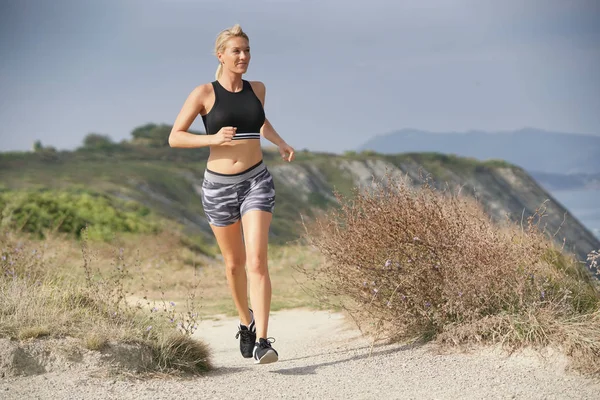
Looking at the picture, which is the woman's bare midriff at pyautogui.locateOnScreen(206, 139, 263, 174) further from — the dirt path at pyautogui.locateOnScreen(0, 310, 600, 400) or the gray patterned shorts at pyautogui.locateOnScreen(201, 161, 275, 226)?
the dirt path at pyautogui.locateOnScreen(0, 310, 600, 400)

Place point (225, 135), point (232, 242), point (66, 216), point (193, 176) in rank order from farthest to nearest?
point (193, 176) → point (66, 216) → point (232, 242) → point (225, 135)

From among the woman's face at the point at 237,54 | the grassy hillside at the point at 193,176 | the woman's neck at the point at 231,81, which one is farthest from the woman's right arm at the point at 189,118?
the grassy hillside at the point at 193,176

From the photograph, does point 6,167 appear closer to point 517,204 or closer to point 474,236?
point 474,236

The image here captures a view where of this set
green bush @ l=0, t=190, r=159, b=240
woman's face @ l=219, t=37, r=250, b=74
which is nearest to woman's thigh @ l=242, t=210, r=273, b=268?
woman's face @ l=219, t=37, r=250, b=74

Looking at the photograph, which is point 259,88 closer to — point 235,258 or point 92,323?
point 235,258

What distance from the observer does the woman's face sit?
5.47 metres

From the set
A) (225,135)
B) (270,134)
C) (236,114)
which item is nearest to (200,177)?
(270,134)

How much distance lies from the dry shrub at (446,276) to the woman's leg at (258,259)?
1.11 meters

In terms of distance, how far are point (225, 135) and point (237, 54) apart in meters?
0.67

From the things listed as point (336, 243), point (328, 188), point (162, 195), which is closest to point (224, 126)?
point (336, 243)

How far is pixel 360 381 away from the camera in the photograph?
5262 millimetres

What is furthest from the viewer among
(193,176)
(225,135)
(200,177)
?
(200,177)

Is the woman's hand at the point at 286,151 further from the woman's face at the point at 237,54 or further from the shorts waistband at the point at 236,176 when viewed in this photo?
the woman's face at the point at 237,54

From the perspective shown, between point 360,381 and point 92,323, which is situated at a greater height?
point 92,323
